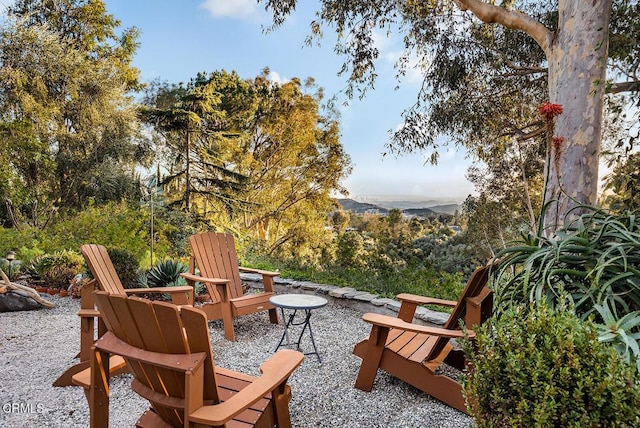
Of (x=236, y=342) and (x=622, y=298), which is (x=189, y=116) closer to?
(x=236, y=342)

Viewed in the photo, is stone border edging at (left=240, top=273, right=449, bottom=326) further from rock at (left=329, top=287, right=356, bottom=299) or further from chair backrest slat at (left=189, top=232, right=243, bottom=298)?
chair backrest slat at (left=189, top=232, right=243, bottom=298)

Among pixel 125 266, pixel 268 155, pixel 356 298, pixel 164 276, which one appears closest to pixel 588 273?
pixel 356 298

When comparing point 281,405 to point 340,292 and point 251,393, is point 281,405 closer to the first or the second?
point 251,393

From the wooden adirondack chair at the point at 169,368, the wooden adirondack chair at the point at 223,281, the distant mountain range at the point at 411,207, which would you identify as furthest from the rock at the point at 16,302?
the distant mountain range at the point at 411,207

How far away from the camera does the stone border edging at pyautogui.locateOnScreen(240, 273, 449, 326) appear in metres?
3.44

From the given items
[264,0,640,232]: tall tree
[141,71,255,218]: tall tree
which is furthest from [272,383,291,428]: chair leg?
[141,71,255,218]: tall tree

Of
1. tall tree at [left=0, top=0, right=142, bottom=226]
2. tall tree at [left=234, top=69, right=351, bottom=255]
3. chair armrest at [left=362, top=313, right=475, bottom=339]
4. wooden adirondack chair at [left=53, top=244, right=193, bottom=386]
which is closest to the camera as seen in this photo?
chair armrest at [left=362, top=313, right=475, bottom=339]

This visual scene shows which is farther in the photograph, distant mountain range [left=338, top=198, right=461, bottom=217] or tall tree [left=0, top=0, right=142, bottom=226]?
distant mountain range [left=338, top=198, right=461, bottom=217]

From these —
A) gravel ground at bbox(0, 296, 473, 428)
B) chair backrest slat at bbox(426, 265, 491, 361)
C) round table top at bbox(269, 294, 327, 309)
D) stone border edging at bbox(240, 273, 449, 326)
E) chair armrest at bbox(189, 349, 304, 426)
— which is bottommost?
gravel ground at bbox(0, 296, 473, 428)

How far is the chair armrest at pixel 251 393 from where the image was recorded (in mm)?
1151

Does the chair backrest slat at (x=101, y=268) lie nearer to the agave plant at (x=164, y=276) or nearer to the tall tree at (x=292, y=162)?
the agave plant at (x=164, y=276)

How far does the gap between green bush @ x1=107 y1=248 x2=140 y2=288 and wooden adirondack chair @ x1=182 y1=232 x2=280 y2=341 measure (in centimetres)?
149

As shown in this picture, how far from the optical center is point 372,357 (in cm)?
235

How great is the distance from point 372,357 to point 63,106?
10.2 metres
